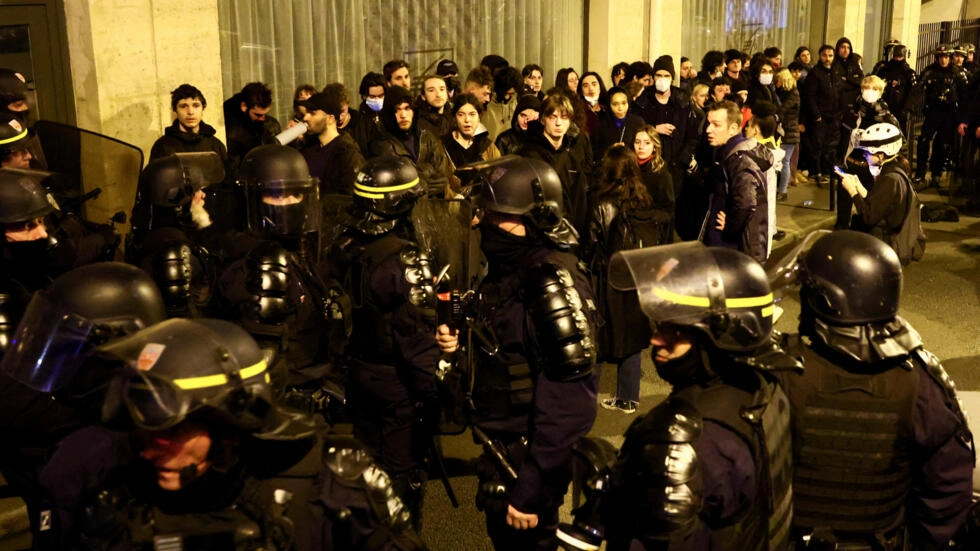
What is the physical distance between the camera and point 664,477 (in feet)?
9.25

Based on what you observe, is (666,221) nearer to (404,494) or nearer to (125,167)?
(404,494)

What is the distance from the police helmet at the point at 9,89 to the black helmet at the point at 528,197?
4.33m

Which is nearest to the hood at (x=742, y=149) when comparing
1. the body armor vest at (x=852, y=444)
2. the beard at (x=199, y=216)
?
the beard at (x=199, y=216)

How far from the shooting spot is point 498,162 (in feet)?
15.5

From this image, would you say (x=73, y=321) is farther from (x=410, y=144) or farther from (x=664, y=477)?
(x=410, y=144)

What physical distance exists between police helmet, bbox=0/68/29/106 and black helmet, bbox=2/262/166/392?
14.8 ft

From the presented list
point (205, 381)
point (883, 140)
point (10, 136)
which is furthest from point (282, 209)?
point (883, 140)

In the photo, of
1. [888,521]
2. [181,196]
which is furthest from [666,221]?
[888,521]

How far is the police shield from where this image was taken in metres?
7.46

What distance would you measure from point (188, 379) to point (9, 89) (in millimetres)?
5695

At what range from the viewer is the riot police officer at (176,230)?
4.85 m

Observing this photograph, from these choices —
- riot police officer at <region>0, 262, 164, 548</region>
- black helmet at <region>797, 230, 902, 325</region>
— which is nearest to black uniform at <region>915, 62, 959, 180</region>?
black helmet at <region>797, 230, 902, 325</region>

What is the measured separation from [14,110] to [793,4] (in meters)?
16.9

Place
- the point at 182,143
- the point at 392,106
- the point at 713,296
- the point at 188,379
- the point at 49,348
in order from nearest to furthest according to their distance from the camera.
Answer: the point at 188,379, the point at 713,296, the point at 49,348, the point at 182,143, the point at 392,106
